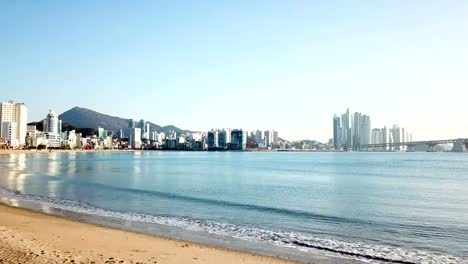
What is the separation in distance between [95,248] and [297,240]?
22.3 ft

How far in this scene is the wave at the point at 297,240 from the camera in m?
13.0

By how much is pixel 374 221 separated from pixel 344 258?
812cm

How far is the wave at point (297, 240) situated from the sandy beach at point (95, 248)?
251cm

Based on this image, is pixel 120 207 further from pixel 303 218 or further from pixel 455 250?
pixel 455 250

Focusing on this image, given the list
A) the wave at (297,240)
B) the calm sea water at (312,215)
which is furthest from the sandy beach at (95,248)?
the calm sea water at (312,215)

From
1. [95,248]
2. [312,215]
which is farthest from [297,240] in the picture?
[95,248]

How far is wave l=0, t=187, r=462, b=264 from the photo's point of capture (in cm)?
1298

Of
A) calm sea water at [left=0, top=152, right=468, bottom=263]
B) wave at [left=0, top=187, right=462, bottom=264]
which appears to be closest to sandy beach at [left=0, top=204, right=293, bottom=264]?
wave at [left=0, top=187, right=462, bottom=264]

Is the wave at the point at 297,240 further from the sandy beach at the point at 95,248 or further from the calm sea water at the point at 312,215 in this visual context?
the sandy beach at the point at 95,248

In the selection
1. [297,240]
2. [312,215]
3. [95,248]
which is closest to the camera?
[95,248]

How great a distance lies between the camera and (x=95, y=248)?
12.7 m

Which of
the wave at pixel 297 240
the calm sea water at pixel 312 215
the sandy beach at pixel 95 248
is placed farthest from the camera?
the calm sea water at pixel 312 215

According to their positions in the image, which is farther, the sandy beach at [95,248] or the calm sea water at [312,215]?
the calm sea water at [312,215]

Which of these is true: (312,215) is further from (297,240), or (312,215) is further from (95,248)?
(95,248)
